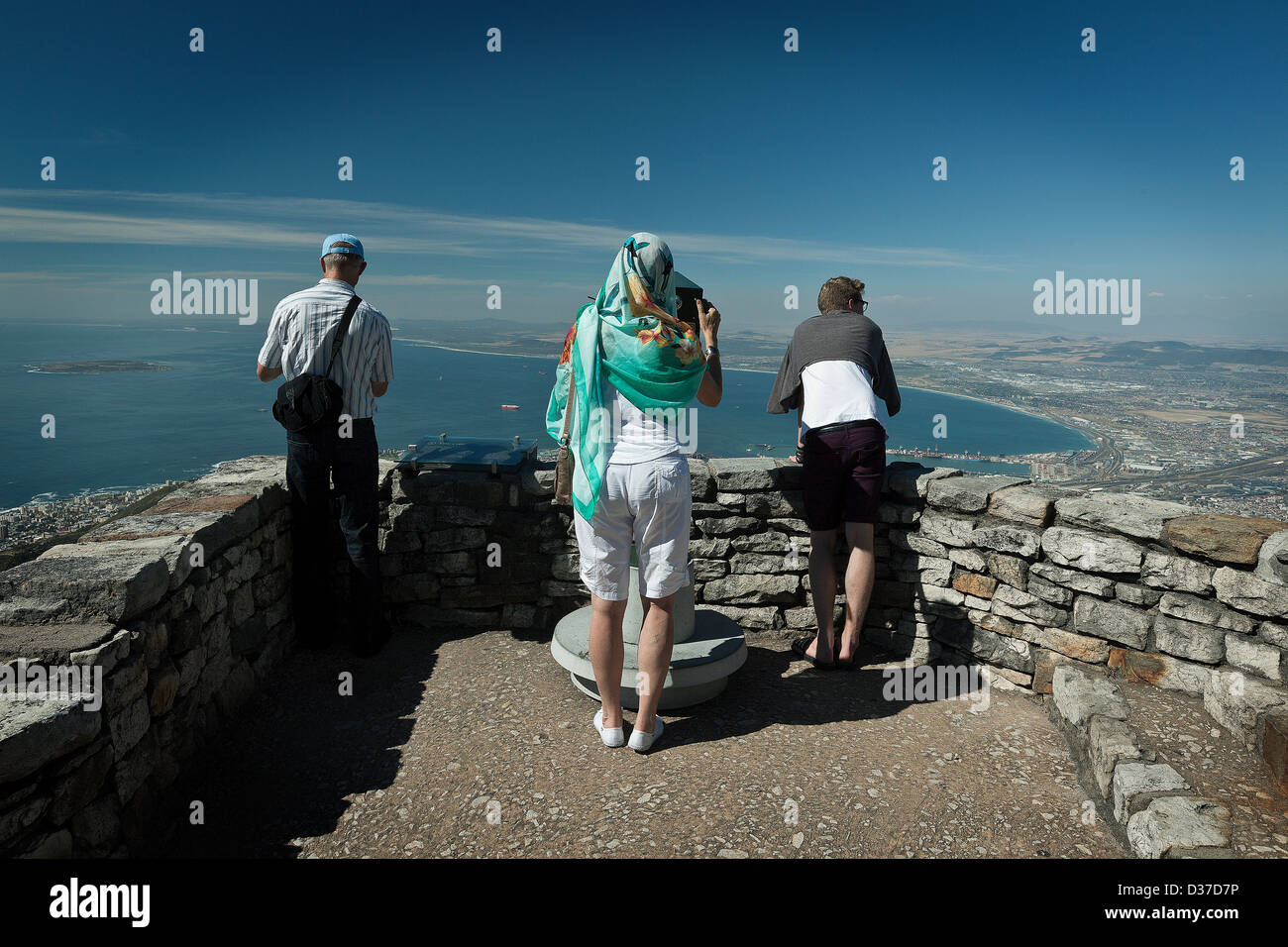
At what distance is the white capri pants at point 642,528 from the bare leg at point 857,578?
5.16 ft

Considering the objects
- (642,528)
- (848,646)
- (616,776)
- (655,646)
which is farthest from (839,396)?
(616,776)

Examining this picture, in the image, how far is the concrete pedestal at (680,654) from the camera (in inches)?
146

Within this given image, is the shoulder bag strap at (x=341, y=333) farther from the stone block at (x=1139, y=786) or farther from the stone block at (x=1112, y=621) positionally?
the stone block at (x=1112, y=621)

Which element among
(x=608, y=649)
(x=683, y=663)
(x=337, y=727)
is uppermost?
(x=608, y=649)

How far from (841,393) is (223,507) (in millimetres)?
3661

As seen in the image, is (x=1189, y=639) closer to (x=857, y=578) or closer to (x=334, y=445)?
(x=857, y=578)

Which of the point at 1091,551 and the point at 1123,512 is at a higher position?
the point at 1123,512

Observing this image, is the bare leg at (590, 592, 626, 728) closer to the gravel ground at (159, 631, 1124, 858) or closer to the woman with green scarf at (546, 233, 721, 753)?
the woman with green scarf at (546, 233, 721, 753)

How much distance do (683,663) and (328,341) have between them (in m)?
2.78

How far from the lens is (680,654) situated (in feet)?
12.4

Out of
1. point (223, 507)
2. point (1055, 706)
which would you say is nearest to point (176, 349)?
point (223, 507)

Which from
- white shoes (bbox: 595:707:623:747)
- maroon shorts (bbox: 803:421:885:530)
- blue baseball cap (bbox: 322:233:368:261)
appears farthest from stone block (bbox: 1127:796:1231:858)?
blue baseball cap (bbox: 322:233:368:261)

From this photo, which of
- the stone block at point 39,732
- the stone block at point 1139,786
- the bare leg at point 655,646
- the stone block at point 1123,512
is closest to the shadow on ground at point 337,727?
the bare leg at point 655,646

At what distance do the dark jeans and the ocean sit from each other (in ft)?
Result: 2.57
